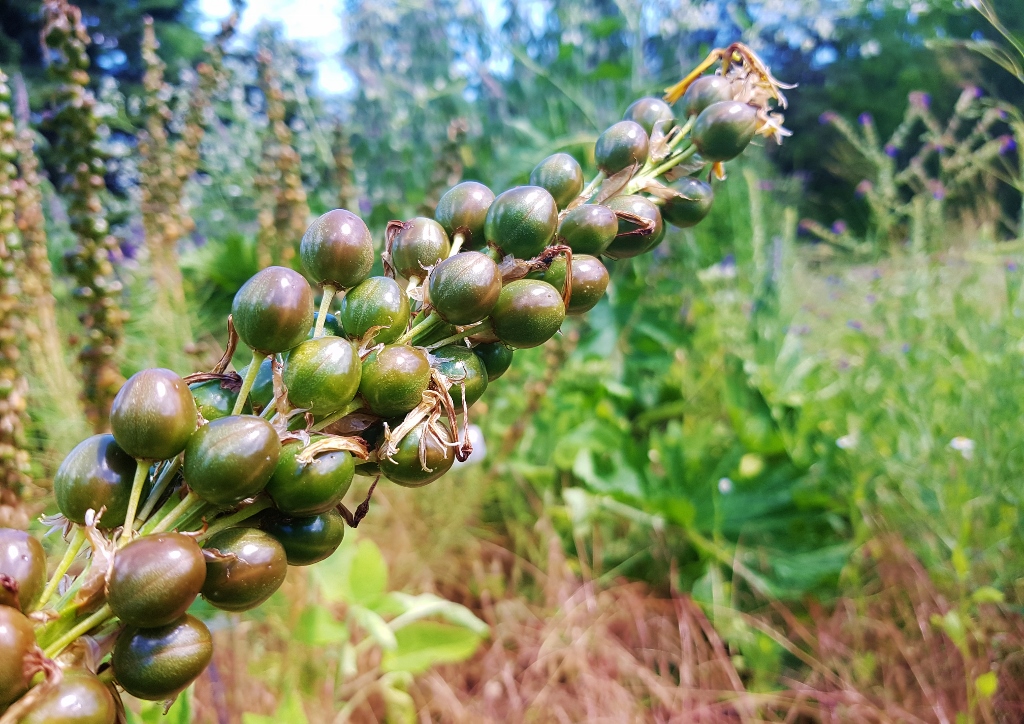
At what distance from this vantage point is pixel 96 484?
28 cm

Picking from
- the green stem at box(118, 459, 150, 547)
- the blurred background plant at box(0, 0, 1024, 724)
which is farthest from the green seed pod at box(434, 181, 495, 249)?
the blurred background plant at box(0, 0, 1024, 724)

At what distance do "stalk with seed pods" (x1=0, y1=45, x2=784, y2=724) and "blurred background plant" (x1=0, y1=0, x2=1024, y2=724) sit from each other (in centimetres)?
38

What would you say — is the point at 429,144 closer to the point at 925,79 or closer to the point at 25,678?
the point at 25,678

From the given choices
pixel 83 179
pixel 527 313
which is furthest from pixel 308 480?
pixel 83 179

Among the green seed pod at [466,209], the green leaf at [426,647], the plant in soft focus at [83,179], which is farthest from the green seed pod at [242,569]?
the green leaf at [426,647]

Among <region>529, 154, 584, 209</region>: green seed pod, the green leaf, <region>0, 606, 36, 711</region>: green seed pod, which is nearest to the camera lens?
<region>0, 606, 36, 711</region>: green seed pod

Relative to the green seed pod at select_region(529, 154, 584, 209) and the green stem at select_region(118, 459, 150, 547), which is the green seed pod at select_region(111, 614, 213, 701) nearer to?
the green stem at select_region(118, 459, 150, 547)

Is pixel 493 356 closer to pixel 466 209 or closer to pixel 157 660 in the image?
pixel 466 209

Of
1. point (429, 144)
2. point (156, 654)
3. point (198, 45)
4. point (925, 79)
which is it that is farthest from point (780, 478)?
point (925, 79)

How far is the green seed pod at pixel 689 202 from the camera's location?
45 cm

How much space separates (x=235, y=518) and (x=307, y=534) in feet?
0.11

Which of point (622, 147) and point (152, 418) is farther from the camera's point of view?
point (622, 147)

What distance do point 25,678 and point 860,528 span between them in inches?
69.2

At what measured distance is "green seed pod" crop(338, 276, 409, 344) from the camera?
0.33 m
